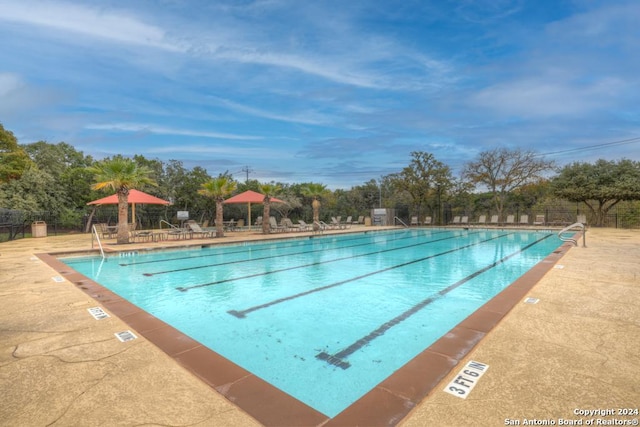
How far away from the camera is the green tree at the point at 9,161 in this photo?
19.0 meters

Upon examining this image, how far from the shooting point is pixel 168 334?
11.0 ft

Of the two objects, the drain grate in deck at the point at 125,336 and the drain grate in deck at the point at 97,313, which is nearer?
the drain grate in deck at the point at 125,336

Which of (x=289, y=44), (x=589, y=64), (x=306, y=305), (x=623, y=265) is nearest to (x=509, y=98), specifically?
(x=589, y=64)

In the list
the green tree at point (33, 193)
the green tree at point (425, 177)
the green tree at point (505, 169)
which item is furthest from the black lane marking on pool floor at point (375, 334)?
the green tree at point (33, 193)

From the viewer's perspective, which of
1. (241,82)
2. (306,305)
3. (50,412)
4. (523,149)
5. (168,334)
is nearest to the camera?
(50,412)

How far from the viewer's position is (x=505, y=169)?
76.5ft

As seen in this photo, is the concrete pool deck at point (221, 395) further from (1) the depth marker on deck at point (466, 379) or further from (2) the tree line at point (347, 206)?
(2) the tree line at point (347, 206)

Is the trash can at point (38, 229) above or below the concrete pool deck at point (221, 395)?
above

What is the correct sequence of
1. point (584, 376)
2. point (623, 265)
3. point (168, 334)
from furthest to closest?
point (623, 265)
point (168, 334)
point (584, 376)

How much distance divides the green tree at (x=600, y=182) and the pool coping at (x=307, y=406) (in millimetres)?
20462

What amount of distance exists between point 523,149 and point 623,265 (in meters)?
18.8

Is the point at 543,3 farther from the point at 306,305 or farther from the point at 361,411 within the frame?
the point at 361,411

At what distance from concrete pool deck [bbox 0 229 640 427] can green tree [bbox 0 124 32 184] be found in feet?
67.7

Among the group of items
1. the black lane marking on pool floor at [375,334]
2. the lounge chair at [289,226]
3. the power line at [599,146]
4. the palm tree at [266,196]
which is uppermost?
the power line at [599,146]
